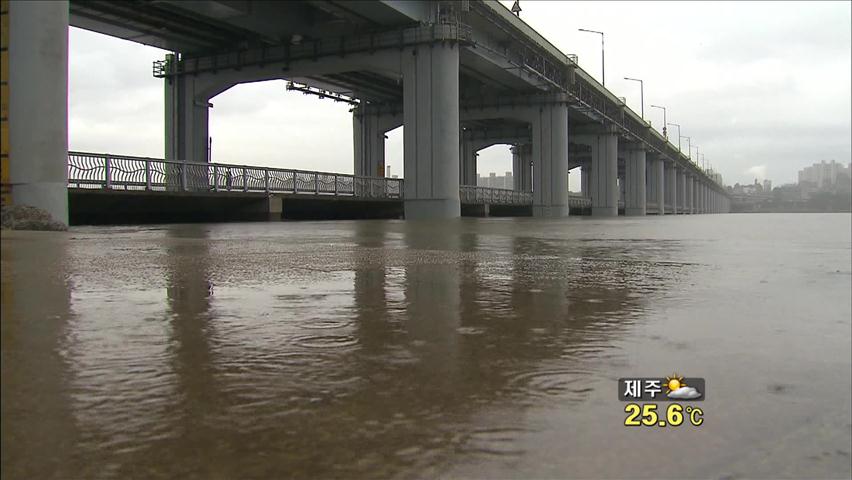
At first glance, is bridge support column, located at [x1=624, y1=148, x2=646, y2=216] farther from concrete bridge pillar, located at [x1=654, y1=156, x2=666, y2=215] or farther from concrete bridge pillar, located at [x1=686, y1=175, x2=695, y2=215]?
concrete bridge pillar, located at [x1=686, y1=175, x2=695, y2=215]

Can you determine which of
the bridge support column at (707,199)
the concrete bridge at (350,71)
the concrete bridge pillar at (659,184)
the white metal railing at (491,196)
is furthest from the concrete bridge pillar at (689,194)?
the white metal railing at (491,196)

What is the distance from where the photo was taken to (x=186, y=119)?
3428cm

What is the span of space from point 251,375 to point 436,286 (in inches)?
100

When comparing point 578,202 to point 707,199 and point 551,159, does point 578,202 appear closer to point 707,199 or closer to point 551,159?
point 551,159

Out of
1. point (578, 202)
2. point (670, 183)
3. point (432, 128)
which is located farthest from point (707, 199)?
point (432, 128)

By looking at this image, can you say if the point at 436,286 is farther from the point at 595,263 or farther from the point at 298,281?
the point at 595,263

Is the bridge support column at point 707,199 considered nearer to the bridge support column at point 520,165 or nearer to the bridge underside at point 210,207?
the bridge support column at point 520,165

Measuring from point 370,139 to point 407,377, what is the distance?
47568 mm

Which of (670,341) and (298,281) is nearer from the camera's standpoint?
(670,341)

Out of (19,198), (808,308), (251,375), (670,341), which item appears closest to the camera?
(251,375)

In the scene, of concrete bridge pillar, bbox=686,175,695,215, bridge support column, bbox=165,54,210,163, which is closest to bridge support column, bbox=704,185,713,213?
concrete bridge pillar, bbox=686,175,695,215

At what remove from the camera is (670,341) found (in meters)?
2.95

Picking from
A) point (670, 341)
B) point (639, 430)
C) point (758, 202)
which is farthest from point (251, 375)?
point (758, 202)

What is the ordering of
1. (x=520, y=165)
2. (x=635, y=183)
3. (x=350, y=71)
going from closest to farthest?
(x=350, y=71) → (x=635, y=183) → (x=520, y=165)
